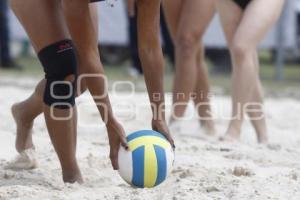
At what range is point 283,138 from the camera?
7184 mm

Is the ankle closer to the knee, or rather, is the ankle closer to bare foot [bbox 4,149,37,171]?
bare foot [bbox 4,149,37,171]

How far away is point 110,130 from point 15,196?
0.58 meters

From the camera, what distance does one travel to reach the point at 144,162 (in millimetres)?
4301

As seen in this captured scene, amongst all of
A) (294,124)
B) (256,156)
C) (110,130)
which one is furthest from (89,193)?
(294,124)

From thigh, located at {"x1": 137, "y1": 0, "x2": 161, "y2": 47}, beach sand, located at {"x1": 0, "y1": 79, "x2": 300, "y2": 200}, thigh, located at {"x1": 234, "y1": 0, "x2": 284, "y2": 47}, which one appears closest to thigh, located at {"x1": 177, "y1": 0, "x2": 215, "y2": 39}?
thigh, located at {"x1": 234, "y1": 0, "x2": 284, "y2": 47}

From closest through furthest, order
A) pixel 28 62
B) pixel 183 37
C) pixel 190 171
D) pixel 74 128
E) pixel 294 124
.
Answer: pixel 74 128 < pixel 190 171 < pixel 183 37 < pixel 294 124 < pixel 28 62

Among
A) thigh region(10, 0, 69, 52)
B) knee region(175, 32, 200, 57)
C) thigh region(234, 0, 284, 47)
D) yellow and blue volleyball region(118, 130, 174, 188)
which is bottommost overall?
yellow and blue volleyball region(118, 130, 174, 188)

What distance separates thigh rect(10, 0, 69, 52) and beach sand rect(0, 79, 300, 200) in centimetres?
79

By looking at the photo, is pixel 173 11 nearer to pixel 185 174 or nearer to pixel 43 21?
pixel 185 174

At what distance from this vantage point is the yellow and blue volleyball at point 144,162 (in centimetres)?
430

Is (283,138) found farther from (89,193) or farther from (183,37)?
(89,193)

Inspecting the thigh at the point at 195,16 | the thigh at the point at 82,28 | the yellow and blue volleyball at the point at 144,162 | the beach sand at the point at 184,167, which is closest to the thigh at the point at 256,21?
the thigh at the point at 195,16

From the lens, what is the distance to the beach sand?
434 centimetres

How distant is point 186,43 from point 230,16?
1.48 feet
